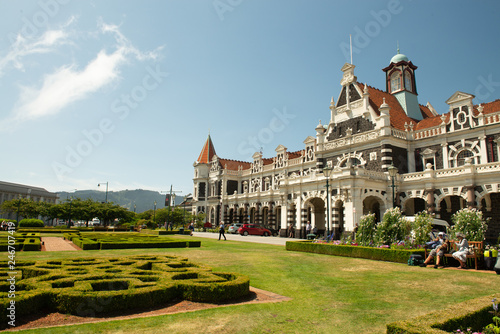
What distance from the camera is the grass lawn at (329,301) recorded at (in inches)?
243

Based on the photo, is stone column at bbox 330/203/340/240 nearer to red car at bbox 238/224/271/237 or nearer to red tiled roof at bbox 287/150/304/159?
red car at bbox 238/224/271/237

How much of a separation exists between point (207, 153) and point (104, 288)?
216 feet

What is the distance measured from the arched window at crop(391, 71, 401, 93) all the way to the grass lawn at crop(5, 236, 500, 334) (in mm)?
37188

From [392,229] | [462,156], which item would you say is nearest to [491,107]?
[462,156]

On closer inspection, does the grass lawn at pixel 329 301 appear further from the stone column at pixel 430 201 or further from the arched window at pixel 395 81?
the arched window at pixel 395 81

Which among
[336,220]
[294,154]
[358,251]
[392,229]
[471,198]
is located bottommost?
[358,251]

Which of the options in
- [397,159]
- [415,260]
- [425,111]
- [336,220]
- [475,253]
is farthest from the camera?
[425,111]

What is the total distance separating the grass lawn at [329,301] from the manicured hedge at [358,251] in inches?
89.5

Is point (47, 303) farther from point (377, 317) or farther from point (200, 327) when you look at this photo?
point (377, 317)

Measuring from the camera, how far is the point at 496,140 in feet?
100

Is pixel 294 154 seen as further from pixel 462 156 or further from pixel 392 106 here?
pixel 462 156

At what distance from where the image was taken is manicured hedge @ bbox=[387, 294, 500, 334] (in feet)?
15.8

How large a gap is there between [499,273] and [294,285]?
8335 mm

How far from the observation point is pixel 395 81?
150 feet
